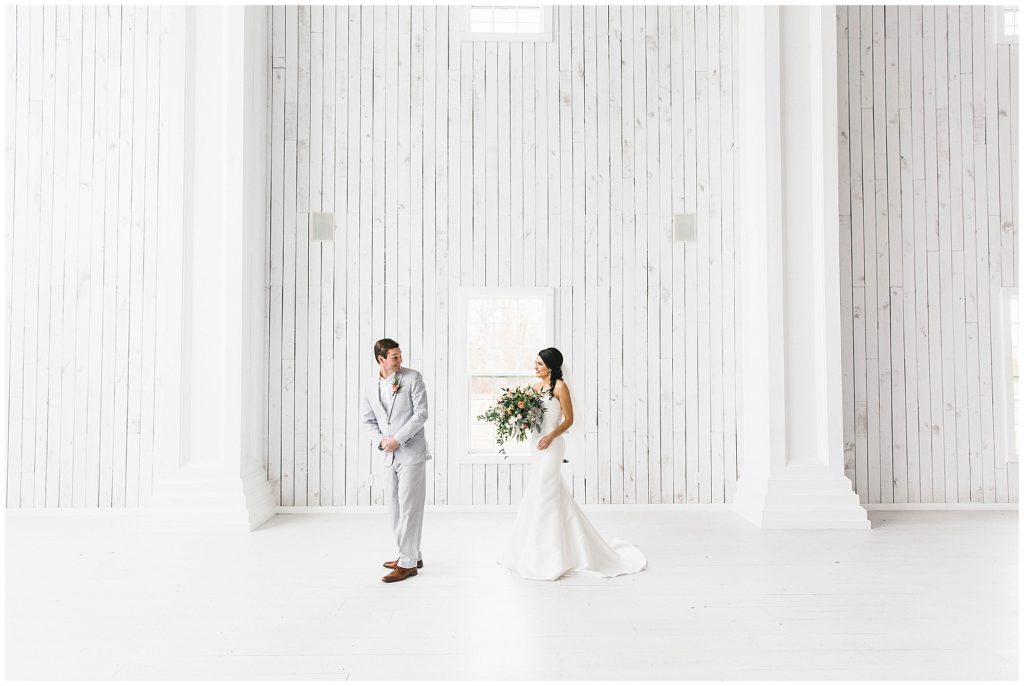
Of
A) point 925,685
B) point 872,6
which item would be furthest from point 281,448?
point 872,6

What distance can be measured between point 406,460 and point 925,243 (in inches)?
222

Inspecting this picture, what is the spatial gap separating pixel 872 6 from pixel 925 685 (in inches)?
254

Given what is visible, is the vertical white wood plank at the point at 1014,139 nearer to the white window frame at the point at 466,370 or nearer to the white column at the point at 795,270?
the white column at the point at 795,270

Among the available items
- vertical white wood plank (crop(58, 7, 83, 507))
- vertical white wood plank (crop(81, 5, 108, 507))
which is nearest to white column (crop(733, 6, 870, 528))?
vertical white wood plank (crop(81, 5, 108, 507))

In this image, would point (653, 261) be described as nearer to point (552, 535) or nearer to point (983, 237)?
point (552, 535)

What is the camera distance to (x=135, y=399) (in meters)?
6.37

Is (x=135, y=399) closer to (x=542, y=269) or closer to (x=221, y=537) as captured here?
(x=221, y=537)

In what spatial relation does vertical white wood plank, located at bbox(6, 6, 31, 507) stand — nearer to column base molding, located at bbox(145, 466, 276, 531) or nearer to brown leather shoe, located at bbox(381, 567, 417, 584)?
column base molding, located at bbox(145, 466, 276, 531)

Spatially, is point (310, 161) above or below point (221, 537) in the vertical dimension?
above

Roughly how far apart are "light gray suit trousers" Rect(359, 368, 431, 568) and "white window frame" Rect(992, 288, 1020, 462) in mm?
5822

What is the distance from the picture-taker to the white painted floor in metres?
3.04

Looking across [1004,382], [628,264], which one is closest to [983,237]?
[1004,382]

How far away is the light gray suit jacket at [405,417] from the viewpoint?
14.3ft

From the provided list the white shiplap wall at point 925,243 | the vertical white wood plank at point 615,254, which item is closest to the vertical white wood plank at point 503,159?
the vertical white wood plank at point 615,254
